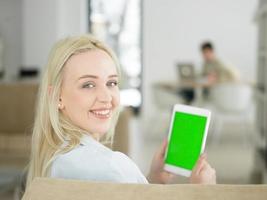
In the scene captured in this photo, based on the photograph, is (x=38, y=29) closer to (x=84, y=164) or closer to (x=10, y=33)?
(x=10, y=33)

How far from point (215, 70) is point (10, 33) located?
11.9 feet

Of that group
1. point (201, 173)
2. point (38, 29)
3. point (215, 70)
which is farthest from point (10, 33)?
point (201, 173)

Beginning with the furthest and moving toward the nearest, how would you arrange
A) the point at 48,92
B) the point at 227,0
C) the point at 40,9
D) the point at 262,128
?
the point at 227,0, the point at 40,9, the point at 262,128, the point at 48,92

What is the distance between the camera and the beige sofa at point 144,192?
912 millimetres

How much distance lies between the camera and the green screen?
53.2 inches

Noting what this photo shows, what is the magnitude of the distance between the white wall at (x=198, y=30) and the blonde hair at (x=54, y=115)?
8.28 m

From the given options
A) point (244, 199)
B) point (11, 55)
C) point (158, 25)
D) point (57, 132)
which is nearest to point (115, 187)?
point (244, 199)

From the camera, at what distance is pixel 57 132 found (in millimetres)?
1282

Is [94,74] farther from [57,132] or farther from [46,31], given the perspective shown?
[46,31]

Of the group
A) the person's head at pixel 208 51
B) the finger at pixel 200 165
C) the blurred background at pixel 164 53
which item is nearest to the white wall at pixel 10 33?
the blurred background at pixel 164 53

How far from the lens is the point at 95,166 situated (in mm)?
1170

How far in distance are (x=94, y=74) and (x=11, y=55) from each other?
777cm

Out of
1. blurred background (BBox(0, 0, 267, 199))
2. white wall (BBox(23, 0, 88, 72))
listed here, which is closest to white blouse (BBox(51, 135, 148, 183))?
blurred background (BBox(0, 0, 267, 199))

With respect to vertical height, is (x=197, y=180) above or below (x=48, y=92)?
below
